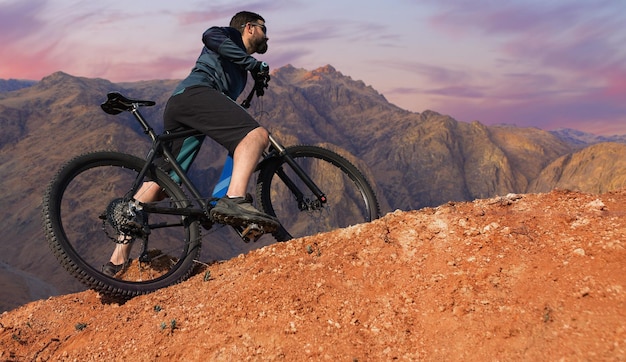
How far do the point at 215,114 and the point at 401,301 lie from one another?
316cm

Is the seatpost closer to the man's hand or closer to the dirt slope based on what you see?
the man's hand

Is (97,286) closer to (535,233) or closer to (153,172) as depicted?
(153,172)

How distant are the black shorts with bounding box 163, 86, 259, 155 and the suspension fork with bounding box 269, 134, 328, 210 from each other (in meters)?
0.69

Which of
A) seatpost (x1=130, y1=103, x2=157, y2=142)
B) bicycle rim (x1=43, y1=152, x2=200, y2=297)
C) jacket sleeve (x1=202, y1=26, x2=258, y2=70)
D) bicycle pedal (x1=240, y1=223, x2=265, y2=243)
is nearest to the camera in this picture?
bicycle rim (x1=43, y1=152, x2=200, y2=297)

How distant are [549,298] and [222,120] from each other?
4.02 metres

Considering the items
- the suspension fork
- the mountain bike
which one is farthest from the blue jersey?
the suspension fork

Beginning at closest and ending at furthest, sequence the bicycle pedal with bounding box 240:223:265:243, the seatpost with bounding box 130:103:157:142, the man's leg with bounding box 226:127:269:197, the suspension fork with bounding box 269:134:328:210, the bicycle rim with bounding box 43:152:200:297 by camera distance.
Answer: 1. the bicycle rim with bounding box 43:152:200:297
2. the bicycle pedal with bounding box 240:223:265:243
3. the man's leg with bounding box 226:127:269:197
4. the seatpost with bounding box 130:103:157:142
5. the suspension fork with bounding box 269:134:328:210

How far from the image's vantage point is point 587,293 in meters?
3.89

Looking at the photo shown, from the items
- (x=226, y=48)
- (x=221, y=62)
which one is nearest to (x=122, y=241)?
(x=221, y=62)

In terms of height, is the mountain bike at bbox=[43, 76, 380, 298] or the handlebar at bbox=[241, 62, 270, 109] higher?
the handlebar at bbox=[241, 62, 270, 109]

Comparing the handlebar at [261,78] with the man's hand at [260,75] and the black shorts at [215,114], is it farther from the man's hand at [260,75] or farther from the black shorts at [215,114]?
the black shorts at [215,114]

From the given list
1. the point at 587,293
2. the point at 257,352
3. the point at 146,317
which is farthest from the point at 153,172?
the point at 587,293

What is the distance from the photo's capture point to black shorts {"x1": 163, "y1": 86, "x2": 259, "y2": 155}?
19.8 ft

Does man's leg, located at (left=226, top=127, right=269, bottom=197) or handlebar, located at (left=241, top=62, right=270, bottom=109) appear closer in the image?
man's leg, located at (left=226, top=127, right=269, bottom=197)
